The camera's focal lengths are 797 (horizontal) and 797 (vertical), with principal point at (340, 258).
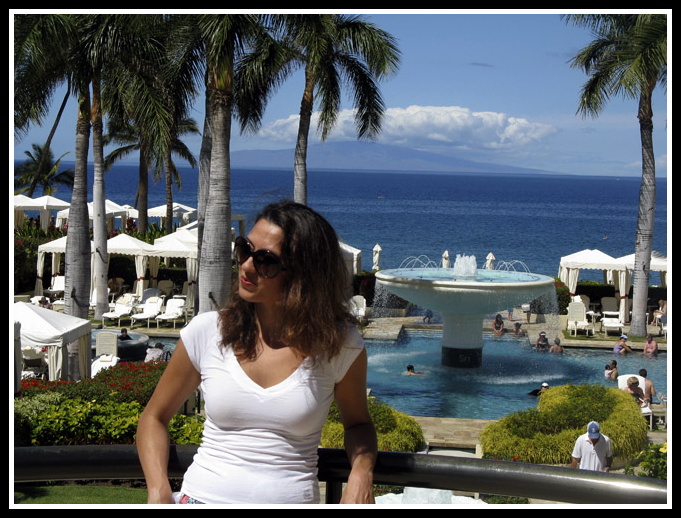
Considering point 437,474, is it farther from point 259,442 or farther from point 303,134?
point 303,134

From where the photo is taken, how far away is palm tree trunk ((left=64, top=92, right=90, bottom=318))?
16.3 m

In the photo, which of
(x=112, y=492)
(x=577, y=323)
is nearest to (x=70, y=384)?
(x=112, y=492)

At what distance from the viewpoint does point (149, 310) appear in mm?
22078

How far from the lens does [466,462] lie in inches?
79.0

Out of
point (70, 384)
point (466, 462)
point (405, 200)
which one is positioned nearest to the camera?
point (466, 462)

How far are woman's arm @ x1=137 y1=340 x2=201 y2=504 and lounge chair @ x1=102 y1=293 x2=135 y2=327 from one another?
20042mm

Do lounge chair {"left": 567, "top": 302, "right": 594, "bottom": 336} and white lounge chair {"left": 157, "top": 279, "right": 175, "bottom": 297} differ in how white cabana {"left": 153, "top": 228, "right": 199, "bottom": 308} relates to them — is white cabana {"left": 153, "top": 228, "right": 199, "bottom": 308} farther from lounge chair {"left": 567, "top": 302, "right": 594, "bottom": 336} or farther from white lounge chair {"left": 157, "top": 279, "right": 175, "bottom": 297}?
lounge chair {"left": 567, "top": 302, "right": 594, "bottom": 336}

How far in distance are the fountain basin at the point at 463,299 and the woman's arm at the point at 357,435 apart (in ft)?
47.7

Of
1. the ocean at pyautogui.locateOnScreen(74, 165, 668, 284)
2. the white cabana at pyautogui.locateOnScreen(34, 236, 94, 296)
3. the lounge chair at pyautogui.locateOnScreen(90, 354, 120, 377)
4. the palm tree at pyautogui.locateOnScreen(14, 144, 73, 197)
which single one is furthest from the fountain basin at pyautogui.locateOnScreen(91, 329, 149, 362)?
the palm tree at pyautogui.locateOnScreen(14, 144, 73, 197)

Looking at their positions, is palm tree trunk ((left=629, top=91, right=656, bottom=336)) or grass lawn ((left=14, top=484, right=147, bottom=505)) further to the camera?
palm tree trunk ((left=629, top=91, right=656, bottom=336))

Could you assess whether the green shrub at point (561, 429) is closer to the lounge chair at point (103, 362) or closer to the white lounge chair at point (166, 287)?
the lounge chair at point (103, 362)

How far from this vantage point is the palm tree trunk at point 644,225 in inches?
877
